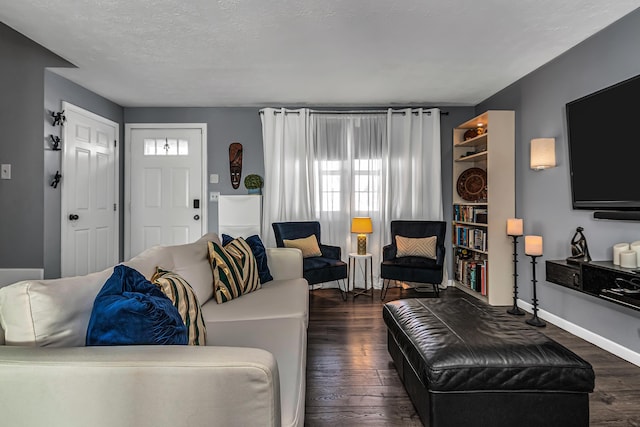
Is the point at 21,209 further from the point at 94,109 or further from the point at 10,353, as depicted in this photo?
the point at 10,353

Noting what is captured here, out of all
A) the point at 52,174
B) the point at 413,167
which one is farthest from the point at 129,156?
the point at 413,167

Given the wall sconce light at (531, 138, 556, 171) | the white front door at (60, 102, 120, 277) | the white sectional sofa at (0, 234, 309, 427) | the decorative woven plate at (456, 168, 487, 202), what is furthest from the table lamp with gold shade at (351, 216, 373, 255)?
the white sectional sofa at (0, 234, 309, 427)

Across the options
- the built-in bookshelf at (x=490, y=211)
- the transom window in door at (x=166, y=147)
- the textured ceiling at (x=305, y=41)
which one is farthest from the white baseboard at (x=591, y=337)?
the transom window in door at (x=166, y=147)

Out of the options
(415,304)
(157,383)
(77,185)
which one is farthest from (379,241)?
Result: (157,383)

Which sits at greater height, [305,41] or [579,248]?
[305,41]

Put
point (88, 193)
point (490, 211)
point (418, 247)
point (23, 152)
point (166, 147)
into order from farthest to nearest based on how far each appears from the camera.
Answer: point (166, 147)
point (418, 247)
point (88, 193)
point (490, 211)
point (23, 152)

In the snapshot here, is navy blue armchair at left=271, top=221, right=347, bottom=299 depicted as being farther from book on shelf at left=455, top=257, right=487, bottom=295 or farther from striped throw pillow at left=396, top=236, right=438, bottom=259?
book on shelf at left=455, top=257, right=487, bottom=295

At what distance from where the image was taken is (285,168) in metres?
4.95

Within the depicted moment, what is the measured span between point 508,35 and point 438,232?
2338 millimetres

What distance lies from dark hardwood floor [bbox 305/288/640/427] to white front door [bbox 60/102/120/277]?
271 cm

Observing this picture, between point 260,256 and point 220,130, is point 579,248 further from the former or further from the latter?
point 220,130

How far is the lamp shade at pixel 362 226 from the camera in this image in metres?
4.63

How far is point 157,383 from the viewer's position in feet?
3.11

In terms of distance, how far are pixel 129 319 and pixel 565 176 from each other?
11.7ft
